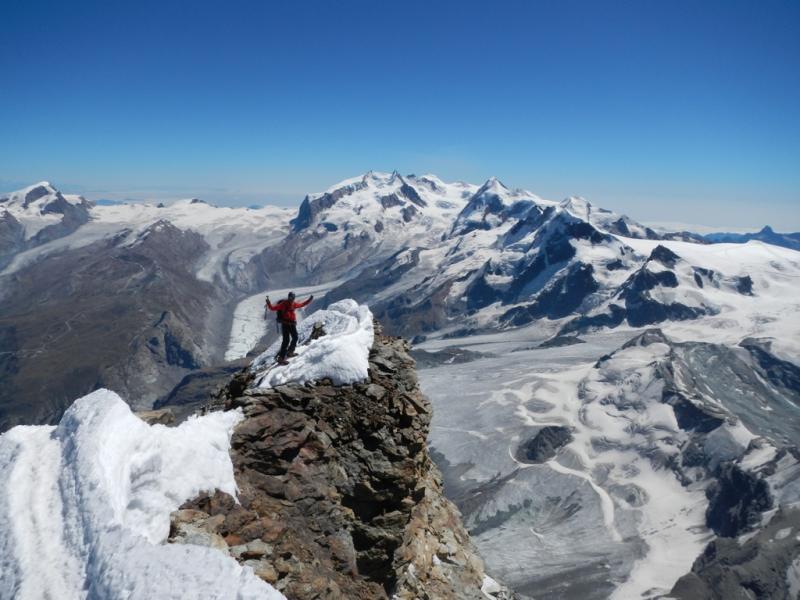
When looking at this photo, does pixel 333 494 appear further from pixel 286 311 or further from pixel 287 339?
pixel 286 311

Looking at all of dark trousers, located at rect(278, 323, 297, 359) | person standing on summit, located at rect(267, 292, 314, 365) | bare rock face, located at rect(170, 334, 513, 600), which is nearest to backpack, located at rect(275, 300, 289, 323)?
person standing on summit, located at rect(267, 292, 314, 365)

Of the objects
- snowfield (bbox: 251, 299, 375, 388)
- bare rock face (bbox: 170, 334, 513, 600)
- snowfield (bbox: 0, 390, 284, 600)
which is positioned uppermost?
snowfield (bbox: 251, 299, 375, 388)

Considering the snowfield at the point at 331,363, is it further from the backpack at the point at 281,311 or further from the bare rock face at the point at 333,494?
the backpack at the point at 281,311

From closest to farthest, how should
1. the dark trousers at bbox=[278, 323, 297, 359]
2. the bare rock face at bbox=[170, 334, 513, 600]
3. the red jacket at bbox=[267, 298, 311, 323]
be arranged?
1. the bare rock face at bbox=[170, 334, 513, 600]
2. the dark trousers at bbox=[278, 323, 297, 359]
3. the red jacket at bbox=[267, 298, 311, 323]

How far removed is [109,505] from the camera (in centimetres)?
1411

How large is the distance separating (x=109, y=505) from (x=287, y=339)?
12.7 meters

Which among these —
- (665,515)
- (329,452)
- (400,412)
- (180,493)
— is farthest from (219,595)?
(665,515)

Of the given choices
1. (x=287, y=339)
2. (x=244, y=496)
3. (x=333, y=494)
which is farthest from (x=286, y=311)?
(x=244, y=496)

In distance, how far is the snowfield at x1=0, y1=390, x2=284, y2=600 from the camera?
12.1 metres

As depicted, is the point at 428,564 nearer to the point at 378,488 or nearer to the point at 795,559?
the point at 378,488

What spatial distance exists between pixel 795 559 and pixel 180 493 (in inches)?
7274

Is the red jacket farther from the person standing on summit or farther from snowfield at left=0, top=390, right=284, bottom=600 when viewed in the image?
snowfield at left=0, top=390, right=284, bottom=600

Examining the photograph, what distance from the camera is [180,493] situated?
15.7m

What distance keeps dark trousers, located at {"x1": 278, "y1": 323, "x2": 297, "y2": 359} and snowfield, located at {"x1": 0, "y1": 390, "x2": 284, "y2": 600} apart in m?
7.05
